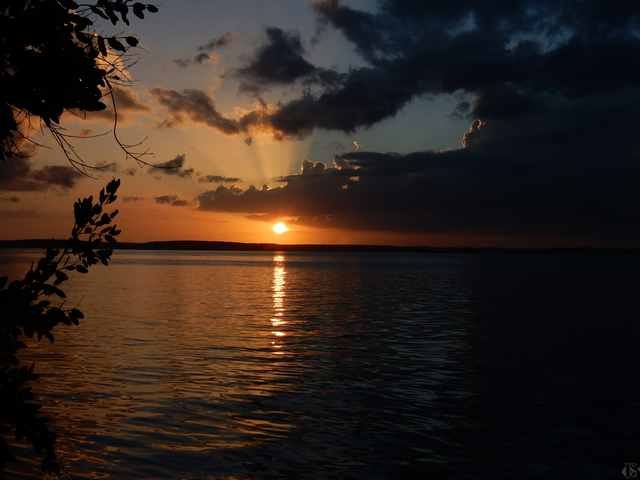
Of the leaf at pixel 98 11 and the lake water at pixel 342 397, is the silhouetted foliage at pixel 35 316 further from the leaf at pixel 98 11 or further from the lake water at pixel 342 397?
the lake water at pixel 342 397

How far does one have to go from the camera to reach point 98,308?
4966cm

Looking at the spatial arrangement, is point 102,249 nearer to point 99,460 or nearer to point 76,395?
point 99,460

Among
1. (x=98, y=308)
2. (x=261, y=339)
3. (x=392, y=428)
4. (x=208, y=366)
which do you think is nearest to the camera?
(x=392, y=428)

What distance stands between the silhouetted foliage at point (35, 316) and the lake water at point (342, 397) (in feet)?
29.2

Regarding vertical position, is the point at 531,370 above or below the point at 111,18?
below

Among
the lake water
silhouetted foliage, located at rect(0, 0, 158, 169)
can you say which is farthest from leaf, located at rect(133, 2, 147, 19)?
the lake water

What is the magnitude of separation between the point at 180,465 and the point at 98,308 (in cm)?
3861

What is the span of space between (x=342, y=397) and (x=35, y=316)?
1674 cm

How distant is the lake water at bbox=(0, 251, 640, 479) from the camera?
14.6 metres

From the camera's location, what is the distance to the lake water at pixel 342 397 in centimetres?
1462

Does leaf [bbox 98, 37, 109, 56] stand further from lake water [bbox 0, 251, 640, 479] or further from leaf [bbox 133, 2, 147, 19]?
lake water [bbox 0, 251, 640, 479]

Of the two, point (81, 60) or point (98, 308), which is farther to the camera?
point (98, 308)

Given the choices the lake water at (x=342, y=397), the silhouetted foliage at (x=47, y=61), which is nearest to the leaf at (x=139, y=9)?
the silhouetted foliage at (x=47, y=61)

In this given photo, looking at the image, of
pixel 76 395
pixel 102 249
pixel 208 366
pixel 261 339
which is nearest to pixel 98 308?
pixel 261 339
